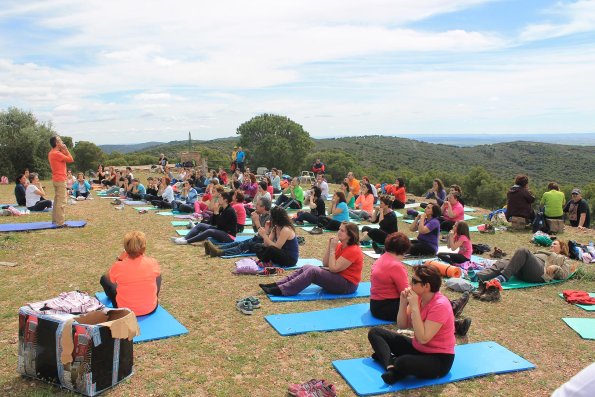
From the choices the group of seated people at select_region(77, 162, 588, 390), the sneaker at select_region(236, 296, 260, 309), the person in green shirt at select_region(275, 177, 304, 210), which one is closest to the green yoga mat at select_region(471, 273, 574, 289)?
the group of seated people at select_region(77, 162, 588, 390)

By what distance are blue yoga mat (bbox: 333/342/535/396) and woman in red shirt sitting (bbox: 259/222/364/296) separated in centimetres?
173

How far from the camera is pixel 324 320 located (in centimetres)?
506

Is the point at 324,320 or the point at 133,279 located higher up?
the point at 133,279

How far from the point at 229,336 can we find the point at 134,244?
135cm

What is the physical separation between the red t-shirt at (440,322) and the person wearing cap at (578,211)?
9091 mm

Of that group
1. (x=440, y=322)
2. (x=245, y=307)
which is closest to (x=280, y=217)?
(x=245, y=307)

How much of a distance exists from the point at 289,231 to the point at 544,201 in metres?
7.24

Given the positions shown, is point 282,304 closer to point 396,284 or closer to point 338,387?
point 396,284

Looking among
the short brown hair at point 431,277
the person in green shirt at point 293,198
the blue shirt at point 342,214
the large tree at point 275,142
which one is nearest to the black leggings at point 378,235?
the blue shirt at point 342,214

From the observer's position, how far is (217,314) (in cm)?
518

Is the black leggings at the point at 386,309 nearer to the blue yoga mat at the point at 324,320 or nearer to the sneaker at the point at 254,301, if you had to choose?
the blue yoga mat at the point at 324,320

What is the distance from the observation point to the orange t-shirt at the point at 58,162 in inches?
368

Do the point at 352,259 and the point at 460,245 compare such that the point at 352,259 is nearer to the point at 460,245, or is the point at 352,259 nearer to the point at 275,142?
the point at 460,245

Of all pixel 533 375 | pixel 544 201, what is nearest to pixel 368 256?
pixel 533 375
